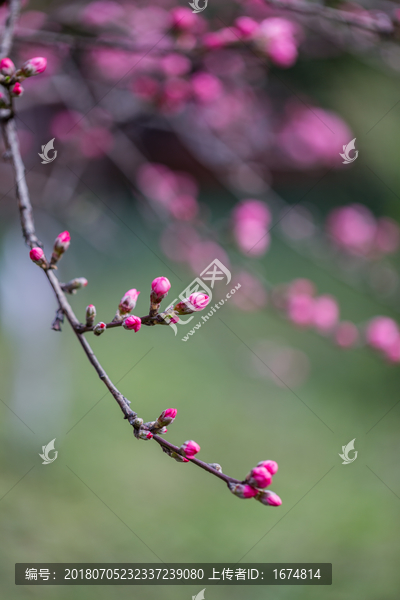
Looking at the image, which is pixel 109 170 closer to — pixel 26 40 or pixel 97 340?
pixel 97 340

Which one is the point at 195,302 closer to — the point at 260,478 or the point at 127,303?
the point at 127,303

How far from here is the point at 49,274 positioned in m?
0.66

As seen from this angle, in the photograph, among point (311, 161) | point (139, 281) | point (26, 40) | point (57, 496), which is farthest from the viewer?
point (139, 281)

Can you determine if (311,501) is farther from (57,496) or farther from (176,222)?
(176,222)

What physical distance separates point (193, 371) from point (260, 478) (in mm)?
2802

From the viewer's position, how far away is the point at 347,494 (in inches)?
87.8

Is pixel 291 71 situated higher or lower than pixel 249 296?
higher

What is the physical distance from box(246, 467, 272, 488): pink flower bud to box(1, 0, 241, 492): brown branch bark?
3 centimetres

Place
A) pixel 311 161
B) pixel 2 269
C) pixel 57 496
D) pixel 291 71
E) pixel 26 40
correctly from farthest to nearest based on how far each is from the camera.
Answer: pixel 291 71 < pixel 311 161 < pixel 2 269 < pixel 57 496 < pixel 26 40

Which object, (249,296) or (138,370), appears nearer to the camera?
(249,296)

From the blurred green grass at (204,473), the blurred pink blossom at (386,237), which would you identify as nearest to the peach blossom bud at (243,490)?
the blurred green grass at (204,473)

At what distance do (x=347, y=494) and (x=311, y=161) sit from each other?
2.16 meters

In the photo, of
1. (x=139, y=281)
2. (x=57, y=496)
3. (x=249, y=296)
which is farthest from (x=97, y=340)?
(x=249, y=296)

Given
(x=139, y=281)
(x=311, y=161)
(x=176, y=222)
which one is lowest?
(x=176, y=222)
